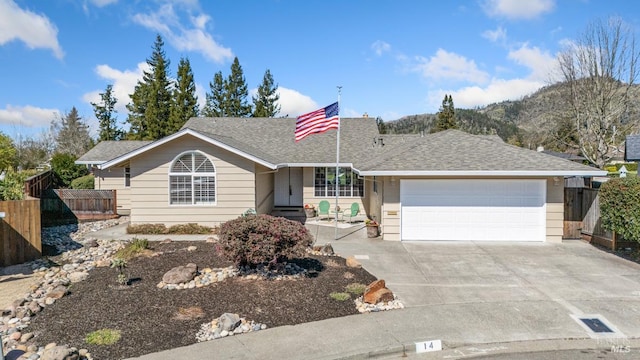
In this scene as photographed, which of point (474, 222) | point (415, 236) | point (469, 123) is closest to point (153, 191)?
point (415, 236)

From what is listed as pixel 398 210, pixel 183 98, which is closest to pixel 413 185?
pixel 398 210

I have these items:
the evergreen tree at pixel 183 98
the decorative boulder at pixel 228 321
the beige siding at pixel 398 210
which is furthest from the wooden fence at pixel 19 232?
the evergreen tree at pixel 183 98

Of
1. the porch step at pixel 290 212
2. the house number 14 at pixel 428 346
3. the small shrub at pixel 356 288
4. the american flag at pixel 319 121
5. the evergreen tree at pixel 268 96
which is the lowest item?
the house number 14 at pixel 428 346

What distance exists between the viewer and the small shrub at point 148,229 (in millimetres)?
13594

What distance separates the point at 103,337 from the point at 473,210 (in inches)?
426

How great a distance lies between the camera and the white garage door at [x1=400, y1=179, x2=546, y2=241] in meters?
12.4

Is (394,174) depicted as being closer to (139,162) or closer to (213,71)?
(139,162)

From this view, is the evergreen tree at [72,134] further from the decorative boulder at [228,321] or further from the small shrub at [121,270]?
the decorative boulder at [228,321]

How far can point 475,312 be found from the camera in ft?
21.9

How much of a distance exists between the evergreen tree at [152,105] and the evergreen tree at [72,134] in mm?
8220

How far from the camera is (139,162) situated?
45.0 feet

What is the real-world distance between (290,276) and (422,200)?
20.0 ft

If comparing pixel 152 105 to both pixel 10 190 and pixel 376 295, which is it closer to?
pixel 10 190

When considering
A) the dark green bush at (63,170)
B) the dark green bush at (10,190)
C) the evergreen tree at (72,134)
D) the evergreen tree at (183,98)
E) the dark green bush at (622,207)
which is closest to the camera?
the dark green bush at (622,207)
